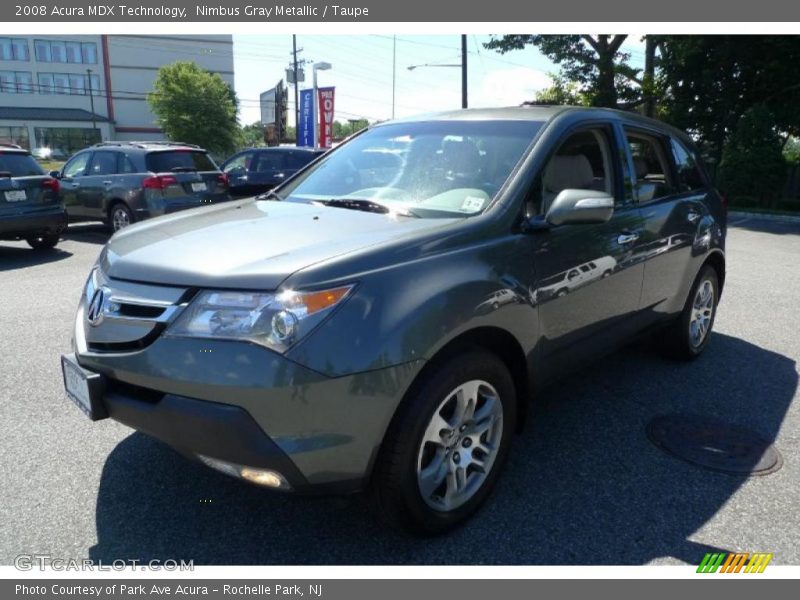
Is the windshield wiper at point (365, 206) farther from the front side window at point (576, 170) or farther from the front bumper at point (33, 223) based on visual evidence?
the front bumper at point (33, 223)

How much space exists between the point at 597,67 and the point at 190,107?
4518cm

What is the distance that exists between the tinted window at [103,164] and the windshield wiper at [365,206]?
926cm

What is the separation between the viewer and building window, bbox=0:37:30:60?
70000mm

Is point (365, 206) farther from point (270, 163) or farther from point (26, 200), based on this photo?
point (270, 163)

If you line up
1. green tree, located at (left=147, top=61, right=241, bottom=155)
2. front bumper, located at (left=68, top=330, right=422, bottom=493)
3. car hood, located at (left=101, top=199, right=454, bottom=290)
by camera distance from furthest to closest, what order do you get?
green tree, located at (left=147, top=61, right=241, bottom=155)
car hood, located at (left=101, top=199, right=454, bottom=290)
front bumper, located at (left=68, top=330, right=422, bottom=493)

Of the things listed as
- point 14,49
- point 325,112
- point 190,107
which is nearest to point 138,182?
point 325,112

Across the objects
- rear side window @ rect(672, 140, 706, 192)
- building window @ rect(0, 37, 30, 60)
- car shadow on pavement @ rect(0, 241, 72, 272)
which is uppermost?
building window @ rect(0, 37, 30, 60)

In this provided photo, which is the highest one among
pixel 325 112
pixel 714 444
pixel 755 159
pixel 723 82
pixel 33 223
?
pixel 723 82

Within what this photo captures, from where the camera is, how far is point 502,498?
116 inches

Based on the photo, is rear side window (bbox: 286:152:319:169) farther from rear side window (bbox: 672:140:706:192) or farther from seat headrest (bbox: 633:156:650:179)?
seat headrest (bbox: 633:156:650:179)

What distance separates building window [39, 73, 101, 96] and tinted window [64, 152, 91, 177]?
71757 millimetres

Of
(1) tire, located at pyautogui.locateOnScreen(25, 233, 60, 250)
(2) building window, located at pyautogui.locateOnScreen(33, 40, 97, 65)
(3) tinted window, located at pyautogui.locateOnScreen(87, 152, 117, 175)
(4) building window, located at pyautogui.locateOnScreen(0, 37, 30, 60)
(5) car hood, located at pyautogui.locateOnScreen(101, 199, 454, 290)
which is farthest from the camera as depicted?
(2) building window, located at pyautogui.locateOnScreen(33, 40, 97, 65)

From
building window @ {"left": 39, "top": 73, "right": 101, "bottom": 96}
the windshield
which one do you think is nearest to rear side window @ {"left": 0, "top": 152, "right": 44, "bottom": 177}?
the windshield

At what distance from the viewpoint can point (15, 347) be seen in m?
4.96
